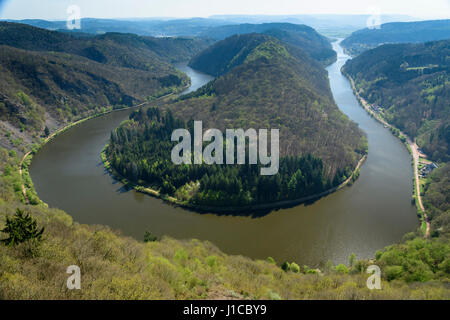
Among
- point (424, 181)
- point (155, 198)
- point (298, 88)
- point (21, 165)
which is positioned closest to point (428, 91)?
point (298, 88)

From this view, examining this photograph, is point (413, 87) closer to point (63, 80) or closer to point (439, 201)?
point (439, 201)

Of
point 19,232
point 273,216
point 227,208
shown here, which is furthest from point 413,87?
point 19,232

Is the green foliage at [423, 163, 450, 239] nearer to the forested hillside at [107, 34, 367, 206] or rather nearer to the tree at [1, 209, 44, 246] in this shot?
the forested hillside at [107, 34, 367, 206]

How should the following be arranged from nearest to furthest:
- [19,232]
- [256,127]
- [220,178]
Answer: [19,232]
[220,178]
[256,127]

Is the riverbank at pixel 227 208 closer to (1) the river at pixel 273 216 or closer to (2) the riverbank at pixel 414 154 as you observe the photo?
(1) the river at pixel 273 216

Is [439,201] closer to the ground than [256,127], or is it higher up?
closer to the ground
